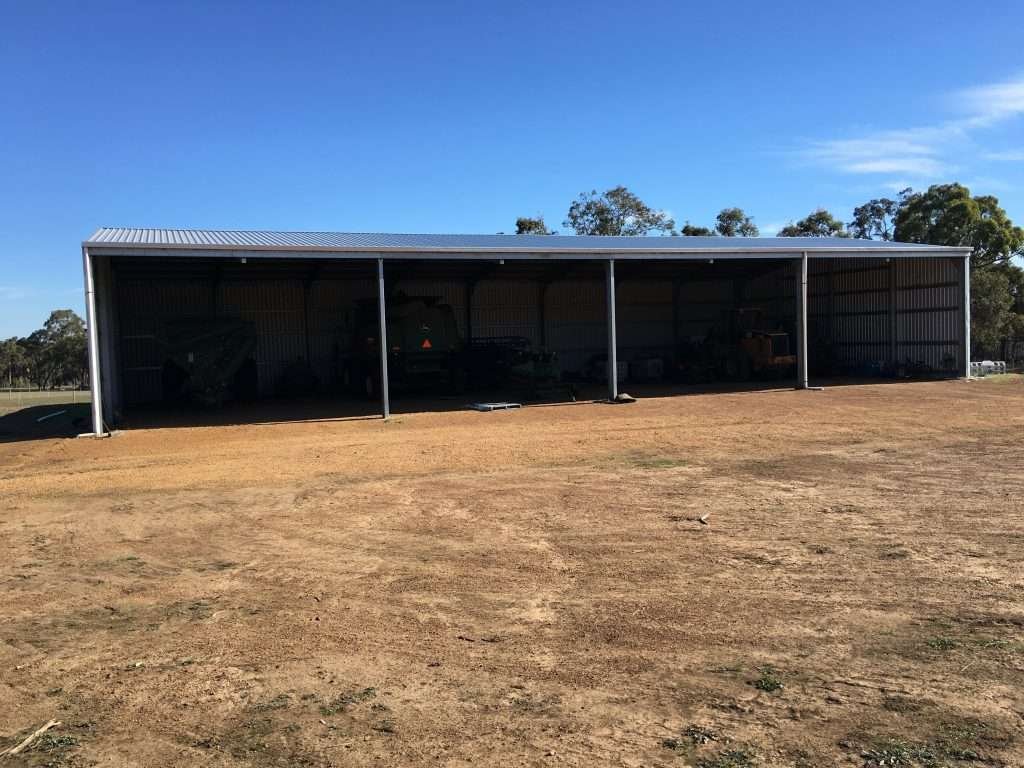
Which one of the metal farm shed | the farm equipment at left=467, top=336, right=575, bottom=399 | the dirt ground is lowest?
the dirt ground

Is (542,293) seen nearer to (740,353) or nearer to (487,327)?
(487,327)

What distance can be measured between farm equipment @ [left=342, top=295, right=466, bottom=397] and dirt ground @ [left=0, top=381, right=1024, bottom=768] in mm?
10957

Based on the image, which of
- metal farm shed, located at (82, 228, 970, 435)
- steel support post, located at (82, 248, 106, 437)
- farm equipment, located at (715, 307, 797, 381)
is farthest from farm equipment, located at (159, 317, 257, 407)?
farm equipment, located at (715, 307, 797, 381)

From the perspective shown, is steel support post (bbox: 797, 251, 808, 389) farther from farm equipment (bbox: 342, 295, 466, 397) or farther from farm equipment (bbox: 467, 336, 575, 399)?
farm equipment (bbox: 342, 295, 466, 397)

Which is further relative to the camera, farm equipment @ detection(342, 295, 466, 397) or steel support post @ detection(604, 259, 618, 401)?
farm equipment @ detection(342, 295, 466, 397)

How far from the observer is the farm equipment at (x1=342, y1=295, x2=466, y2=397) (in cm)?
2150

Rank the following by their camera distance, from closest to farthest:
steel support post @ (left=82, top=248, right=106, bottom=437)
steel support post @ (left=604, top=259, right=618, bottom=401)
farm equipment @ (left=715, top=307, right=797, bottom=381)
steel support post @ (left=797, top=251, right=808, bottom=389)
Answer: steel support post @ (left=82, top=248, right=106, bottom=437) → steel support post @ (left=604, top=259, right=618, bottom=401) → steel support post @ (left=797, top=251, right=808, bottom=389) → farm equipment @ (left=715, top=307, right=797, bottom=381)

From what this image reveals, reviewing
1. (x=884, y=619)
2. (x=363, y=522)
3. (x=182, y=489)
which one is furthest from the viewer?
(x=182, y=489)

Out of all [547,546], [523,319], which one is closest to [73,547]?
[547,546]

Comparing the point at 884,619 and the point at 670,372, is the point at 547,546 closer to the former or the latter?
the point at 884,619

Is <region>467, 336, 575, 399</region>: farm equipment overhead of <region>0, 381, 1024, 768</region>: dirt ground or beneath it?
overhead

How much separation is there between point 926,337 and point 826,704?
26327 mm

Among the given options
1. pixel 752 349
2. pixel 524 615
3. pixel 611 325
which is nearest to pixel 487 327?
pixel 611 325

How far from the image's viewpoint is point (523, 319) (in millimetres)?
29484
